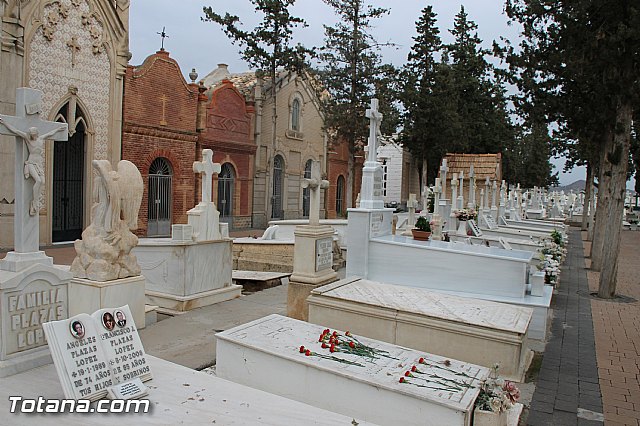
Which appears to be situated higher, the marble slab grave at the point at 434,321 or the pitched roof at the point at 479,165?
the pitched roof at the point at 479,165

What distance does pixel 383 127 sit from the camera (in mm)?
26609

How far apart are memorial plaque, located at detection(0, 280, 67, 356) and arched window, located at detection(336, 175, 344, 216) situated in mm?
27808

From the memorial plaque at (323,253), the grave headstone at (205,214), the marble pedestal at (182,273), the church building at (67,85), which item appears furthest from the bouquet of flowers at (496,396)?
the church building at (67,85)

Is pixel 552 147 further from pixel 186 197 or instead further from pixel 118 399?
pixel 118 399

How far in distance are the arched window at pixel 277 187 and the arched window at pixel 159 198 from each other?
7.43 metres

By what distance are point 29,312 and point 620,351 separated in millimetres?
7364

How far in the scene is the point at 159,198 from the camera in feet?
62.9

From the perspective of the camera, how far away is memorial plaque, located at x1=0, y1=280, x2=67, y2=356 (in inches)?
159

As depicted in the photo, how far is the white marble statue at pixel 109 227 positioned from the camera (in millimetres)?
6543

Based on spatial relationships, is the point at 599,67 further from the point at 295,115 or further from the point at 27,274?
the point at 295,115

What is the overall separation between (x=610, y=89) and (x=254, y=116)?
53.1 feet

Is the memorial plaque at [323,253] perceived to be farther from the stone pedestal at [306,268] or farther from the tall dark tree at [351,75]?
the tall dark tree at [351,75]

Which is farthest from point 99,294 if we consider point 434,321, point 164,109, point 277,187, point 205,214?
point 277,187

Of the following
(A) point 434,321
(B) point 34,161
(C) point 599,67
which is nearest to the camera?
(B) point 34,161
